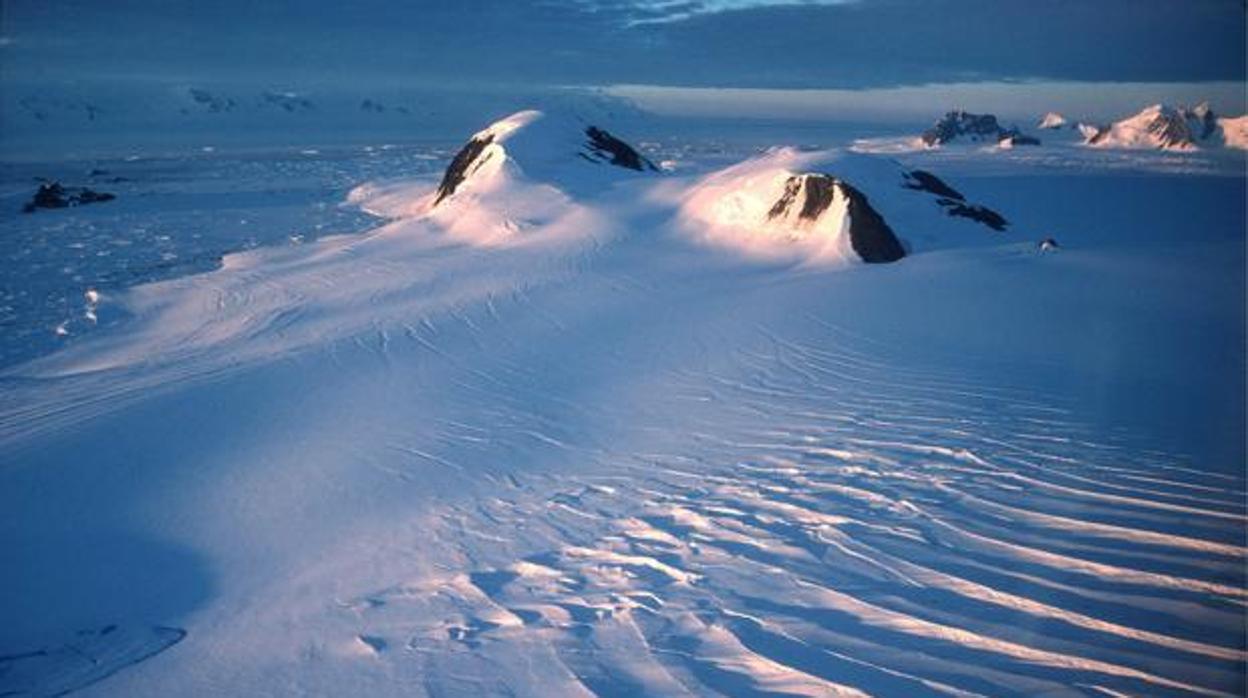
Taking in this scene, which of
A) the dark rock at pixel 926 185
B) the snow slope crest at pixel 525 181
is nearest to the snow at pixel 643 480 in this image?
the snow slope crest at pixel 525 181

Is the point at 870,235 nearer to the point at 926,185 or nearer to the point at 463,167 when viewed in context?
the point at 926,185

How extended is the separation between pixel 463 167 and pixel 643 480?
16.9 metres

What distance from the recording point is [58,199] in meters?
21.9

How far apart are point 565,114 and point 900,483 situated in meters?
19.7

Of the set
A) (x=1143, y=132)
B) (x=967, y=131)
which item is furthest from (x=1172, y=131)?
(x=967, y=131)

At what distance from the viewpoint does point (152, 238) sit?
17.5m

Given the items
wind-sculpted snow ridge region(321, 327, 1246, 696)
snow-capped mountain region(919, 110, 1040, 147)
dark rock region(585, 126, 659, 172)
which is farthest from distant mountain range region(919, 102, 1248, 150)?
wind-sculpted snow ridge region(321, 327, 1246, 696)

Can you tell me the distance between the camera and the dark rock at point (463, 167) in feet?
64.8

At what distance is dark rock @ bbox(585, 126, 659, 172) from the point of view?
2098 centimetres

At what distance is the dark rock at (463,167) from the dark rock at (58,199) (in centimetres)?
1186

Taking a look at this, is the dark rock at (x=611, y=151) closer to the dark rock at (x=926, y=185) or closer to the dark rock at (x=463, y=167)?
the dark rock at (x=463, y=167)

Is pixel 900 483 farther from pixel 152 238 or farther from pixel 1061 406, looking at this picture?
pixel 152 238

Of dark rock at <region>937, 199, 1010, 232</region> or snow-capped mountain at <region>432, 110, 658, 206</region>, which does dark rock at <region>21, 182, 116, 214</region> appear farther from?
dark rock at <region>937, 199, 1010, 232</region>

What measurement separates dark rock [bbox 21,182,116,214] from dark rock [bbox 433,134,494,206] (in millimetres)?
11856
